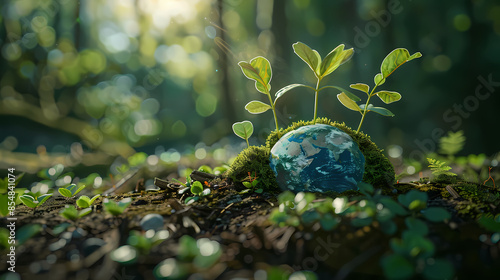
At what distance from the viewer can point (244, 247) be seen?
1.12 metres

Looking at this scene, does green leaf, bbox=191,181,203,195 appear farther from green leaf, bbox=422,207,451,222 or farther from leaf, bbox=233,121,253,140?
green leaf, bbox=422,207,451,222

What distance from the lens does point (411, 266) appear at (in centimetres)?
86

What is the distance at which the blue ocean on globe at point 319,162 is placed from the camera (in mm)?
1784

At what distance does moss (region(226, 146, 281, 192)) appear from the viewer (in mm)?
1945

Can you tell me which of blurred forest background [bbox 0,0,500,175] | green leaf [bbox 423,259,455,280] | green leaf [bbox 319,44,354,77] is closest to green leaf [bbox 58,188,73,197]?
green leaf [bbox 319,44,354,77]

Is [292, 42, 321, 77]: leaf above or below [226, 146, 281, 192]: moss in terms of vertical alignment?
above

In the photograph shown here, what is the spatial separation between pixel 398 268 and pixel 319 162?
38.3 inches

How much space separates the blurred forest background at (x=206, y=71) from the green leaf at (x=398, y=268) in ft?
13.0

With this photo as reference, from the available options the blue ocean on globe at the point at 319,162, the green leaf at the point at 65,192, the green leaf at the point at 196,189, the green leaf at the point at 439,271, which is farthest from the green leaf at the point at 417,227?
the green leaf at the point at 65,192

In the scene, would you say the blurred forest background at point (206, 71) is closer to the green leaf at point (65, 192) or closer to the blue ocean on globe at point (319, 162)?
the green leaf at point (65, 192)

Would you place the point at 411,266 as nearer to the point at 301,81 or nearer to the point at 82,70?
the point at 301,81

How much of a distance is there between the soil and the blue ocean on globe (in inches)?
17.1

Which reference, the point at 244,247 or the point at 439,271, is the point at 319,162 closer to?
the point at 244,247

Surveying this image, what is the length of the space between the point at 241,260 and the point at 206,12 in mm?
7645
